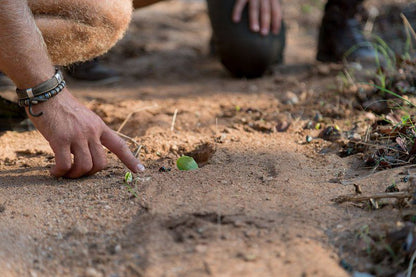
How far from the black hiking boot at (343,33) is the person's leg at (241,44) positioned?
368 mm

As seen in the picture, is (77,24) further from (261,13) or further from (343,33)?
(343,33)

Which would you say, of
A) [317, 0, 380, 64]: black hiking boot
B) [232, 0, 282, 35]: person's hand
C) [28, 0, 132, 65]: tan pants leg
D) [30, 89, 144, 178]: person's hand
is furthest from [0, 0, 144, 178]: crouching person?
[317, 0, 380, 64]: black hiking boot

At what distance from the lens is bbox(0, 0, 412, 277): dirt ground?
1254 millimetres

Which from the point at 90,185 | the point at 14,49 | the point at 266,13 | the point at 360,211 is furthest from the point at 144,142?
the point at 266,13

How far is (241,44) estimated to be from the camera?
10.2ft

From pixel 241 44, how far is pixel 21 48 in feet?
5.95

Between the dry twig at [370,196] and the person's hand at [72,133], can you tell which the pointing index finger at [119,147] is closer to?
the person's hand at [72,133]

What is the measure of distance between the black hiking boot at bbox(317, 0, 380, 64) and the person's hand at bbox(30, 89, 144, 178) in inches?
83.8

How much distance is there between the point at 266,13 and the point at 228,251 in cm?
220

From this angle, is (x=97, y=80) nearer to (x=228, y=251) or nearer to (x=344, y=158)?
(x=344, y=158)

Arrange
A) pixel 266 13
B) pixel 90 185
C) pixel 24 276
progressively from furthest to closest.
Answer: pixel 266 13 → pixel 90 185 → pixel 24 276

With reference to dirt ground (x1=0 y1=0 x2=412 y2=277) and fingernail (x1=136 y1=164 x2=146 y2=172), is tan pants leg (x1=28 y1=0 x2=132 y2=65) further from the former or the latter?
fingernail (x1=136 y1=164 x2=146 y2=172)

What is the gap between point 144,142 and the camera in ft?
6.77

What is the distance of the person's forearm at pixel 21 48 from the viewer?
153 centimetres
